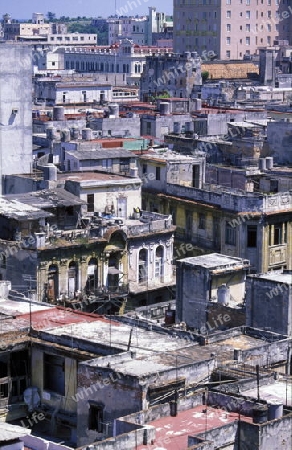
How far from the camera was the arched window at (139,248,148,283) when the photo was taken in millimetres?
59500

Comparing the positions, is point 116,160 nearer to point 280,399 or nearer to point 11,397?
point 11,397

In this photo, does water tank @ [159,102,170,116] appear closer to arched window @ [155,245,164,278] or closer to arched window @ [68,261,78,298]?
arched window @ [155,245,164,278]

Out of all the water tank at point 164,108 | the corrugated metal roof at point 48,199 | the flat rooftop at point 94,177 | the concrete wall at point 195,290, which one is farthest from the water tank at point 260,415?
the water tank at point 164,108

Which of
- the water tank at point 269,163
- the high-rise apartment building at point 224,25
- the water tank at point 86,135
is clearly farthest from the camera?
the high-rise apartment building at point 224,25

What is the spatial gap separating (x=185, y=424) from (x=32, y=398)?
856 centimetres

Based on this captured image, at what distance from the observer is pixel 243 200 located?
62.1 m

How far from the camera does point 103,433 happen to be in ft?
120

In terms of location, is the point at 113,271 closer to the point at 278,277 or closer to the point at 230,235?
the point at 230,235

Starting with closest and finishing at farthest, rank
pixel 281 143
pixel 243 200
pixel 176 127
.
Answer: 1. pixel 243 200
2. pixel 281 143
3. pixel 176 127

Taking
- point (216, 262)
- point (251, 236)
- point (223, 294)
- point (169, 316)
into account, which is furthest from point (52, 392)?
point (251, 236)

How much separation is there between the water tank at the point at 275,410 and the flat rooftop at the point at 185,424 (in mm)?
658

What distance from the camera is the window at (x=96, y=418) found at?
3706 cm

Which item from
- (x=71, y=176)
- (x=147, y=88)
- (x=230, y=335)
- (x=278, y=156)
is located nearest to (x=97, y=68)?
(x=147, y=88)

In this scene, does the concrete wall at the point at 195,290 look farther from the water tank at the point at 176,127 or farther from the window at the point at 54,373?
the water tank at the point at 176,127
